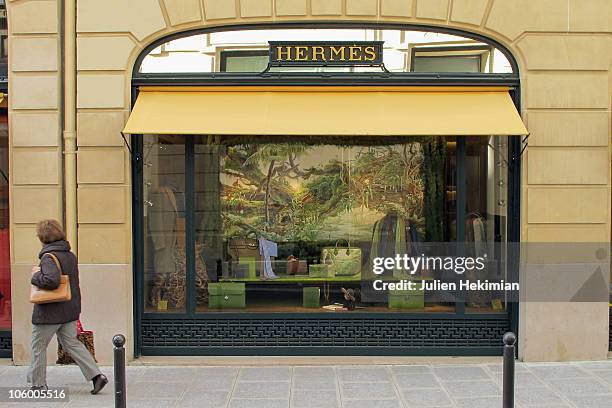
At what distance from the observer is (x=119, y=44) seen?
7.59m

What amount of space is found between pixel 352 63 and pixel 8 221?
4774 mm

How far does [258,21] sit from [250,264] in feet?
10.0

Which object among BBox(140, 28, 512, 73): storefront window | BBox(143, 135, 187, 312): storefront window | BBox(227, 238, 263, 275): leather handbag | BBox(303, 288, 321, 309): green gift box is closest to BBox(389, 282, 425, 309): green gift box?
BBox(303, 288, 321, 309): green gift box

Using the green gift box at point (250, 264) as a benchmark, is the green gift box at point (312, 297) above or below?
below

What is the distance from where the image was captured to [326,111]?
294 inches

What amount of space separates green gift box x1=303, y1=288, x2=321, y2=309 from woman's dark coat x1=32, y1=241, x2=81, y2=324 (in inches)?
116

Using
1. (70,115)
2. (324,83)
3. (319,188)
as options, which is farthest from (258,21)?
(70,115)

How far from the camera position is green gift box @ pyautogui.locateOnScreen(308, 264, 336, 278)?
8.51m

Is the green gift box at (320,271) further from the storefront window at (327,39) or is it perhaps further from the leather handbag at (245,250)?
the storefront window at (327,39)

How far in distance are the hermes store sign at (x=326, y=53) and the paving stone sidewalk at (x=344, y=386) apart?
3.58 metres

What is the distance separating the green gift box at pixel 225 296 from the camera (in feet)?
26.8

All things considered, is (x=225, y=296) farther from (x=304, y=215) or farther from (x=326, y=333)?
(x=304, y=215)

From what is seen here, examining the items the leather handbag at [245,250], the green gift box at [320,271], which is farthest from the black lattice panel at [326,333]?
the leather handbag at [245,250]

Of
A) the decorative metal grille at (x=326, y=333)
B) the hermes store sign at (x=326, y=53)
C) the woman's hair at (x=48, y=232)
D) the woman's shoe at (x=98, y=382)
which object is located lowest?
the woman's shoe at (x=98, y=382)
